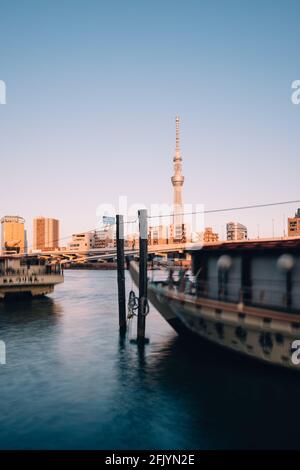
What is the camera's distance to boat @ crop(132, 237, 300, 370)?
52.0 feet

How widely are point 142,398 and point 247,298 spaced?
604 centimetres

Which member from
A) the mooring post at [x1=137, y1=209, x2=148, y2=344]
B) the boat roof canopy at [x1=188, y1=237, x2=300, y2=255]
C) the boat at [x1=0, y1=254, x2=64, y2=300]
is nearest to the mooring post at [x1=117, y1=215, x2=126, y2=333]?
the mooring post at [x1=137, y1=209, x2=148, y2=344]

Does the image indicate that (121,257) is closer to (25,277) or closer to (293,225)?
(25,277)

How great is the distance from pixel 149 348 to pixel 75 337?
662 cm

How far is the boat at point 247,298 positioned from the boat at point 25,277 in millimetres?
30345

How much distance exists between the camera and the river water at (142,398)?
1236 cm

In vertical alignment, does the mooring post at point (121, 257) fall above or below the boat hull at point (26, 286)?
above

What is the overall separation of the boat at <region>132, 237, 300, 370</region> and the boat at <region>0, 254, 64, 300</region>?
99.6ft

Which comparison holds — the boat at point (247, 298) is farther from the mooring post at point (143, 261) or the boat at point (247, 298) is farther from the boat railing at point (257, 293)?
the mooring post at point (143, 261)

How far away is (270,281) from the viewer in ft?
54.9

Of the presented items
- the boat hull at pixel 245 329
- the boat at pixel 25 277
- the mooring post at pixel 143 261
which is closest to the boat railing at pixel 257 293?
the boat hull at pixel 245 329

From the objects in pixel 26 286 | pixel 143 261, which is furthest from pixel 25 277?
pixel 143 261
